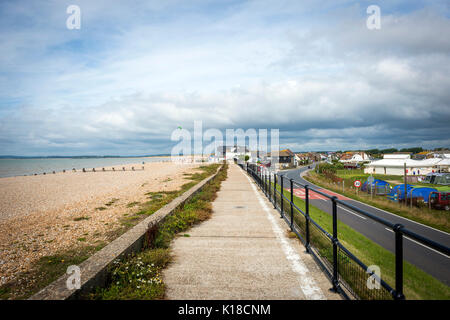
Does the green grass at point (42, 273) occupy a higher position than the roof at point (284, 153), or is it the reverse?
the roof at point (284, 153)

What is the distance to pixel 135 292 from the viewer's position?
3330mm

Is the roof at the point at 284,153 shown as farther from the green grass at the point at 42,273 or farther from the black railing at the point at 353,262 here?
the green grass at the point at 42,273

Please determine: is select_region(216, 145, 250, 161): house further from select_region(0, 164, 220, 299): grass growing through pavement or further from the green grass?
the green grass

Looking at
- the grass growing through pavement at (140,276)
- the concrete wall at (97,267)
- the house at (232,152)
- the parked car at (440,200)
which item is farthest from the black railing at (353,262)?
the house at (232,152)

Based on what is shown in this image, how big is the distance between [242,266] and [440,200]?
29.8m

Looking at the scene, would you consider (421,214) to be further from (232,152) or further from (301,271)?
(232,152)

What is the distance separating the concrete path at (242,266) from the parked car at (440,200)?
26535 mm

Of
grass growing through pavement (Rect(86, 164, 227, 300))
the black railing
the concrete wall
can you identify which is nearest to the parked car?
the black railing

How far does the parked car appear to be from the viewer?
25.0 meters

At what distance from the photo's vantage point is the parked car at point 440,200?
2502cm

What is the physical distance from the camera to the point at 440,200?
25500mm

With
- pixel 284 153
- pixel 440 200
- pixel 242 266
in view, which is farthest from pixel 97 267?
pixel 284 153
